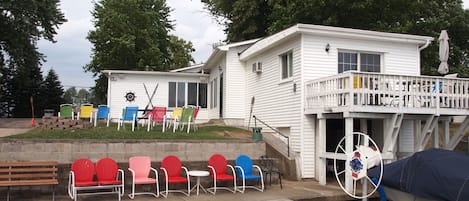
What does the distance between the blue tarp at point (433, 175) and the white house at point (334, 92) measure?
2.20m

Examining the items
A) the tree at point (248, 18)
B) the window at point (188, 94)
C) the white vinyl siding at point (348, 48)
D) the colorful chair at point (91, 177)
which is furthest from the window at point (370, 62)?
the tree at point (248, 18)

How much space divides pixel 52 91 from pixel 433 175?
1275 inches

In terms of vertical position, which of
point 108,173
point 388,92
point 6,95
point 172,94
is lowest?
point 108,173

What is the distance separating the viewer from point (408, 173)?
8.47m

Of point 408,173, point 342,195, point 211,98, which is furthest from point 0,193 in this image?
point 211,98

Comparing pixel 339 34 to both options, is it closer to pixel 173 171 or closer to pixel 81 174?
pixel 173 171

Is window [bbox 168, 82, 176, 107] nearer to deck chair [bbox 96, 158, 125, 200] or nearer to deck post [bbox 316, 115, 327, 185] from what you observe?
deck post [bbox 316, 115, 327, 185]

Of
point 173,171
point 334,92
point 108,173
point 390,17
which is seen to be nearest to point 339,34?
point 334,92

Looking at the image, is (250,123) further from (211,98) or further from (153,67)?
(153,67)

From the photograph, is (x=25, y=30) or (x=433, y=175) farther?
(x=25, y=30)

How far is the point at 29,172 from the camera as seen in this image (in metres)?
9.10

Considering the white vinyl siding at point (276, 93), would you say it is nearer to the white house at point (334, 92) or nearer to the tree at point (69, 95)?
the white house at point (334, 92)

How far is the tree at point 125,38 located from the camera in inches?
1246

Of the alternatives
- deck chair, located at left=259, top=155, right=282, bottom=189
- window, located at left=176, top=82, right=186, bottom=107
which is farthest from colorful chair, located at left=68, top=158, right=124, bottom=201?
A: window, located at left=176, top=82, right=186, bottom=107
